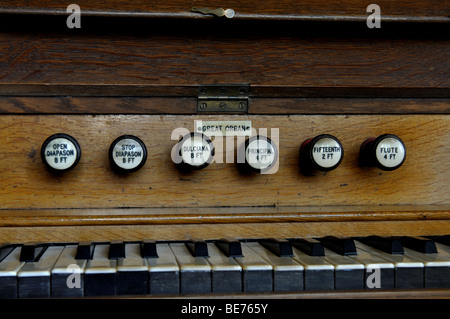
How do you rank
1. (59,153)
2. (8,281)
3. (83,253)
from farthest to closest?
(59,153) → (83,253) → (8,281)

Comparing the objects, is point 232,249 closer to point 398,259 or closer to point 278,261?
point 278,261

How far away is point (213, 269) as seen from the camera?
0.99 m

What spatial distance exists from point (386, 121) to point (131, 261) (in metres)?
0.86

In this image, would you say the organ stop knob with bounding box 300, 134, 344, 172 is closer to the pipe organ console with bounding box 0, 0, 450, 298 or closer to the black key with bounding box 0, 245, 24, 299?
the pipe organ console with bounding box 0, 0, 450, 298

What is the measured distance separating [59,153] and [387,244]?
0.88m

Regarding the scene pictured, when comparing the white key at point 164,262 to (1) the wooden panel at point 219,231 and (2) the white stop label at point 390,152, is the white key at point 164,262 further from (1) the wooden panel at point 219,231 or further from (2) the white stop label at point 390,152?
(2) the white stop label at point 390,152

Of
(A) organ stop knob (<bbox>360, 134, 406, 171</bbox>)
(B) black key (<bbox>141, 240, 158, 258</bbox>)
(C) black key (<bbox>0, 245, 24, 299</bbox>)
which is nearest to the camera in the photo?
(C) black key (<bbox>0, 245, 24, 299</bbox>)

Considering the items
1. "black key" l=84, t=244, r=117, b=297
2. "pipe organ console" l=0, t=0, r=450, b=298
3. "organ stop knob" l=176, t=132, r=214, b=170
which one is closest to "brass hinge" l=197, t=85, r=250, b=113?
"pipe organ console" l=0, t=0, r=450, b=298

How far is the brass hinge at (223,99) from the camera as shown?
1303 millimetres

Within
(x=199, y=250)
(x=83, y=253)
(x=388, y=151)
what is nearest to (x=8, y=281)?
(x=83, y=253)

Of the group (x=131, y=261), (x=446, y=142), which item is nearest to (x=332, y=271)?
(x=131, y=261)

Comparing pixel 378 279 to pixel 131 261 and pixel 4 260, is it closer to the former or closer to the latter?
pixel 131 261

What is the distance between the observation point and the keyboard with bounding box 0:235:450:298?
956 millimetres

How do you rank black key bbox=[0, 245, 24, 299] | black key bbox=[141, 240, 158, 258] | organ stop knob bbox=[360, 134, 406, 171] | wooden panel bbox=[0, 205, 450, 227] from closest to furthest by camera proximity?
black key bbox=[0, 245, 24, 299]
black key bbox=[141, 240, 158, 258]
wooden panel bbox=[0, 205, 450, 227]
organ stop knob bbox=[360, 134, 406, 171]
